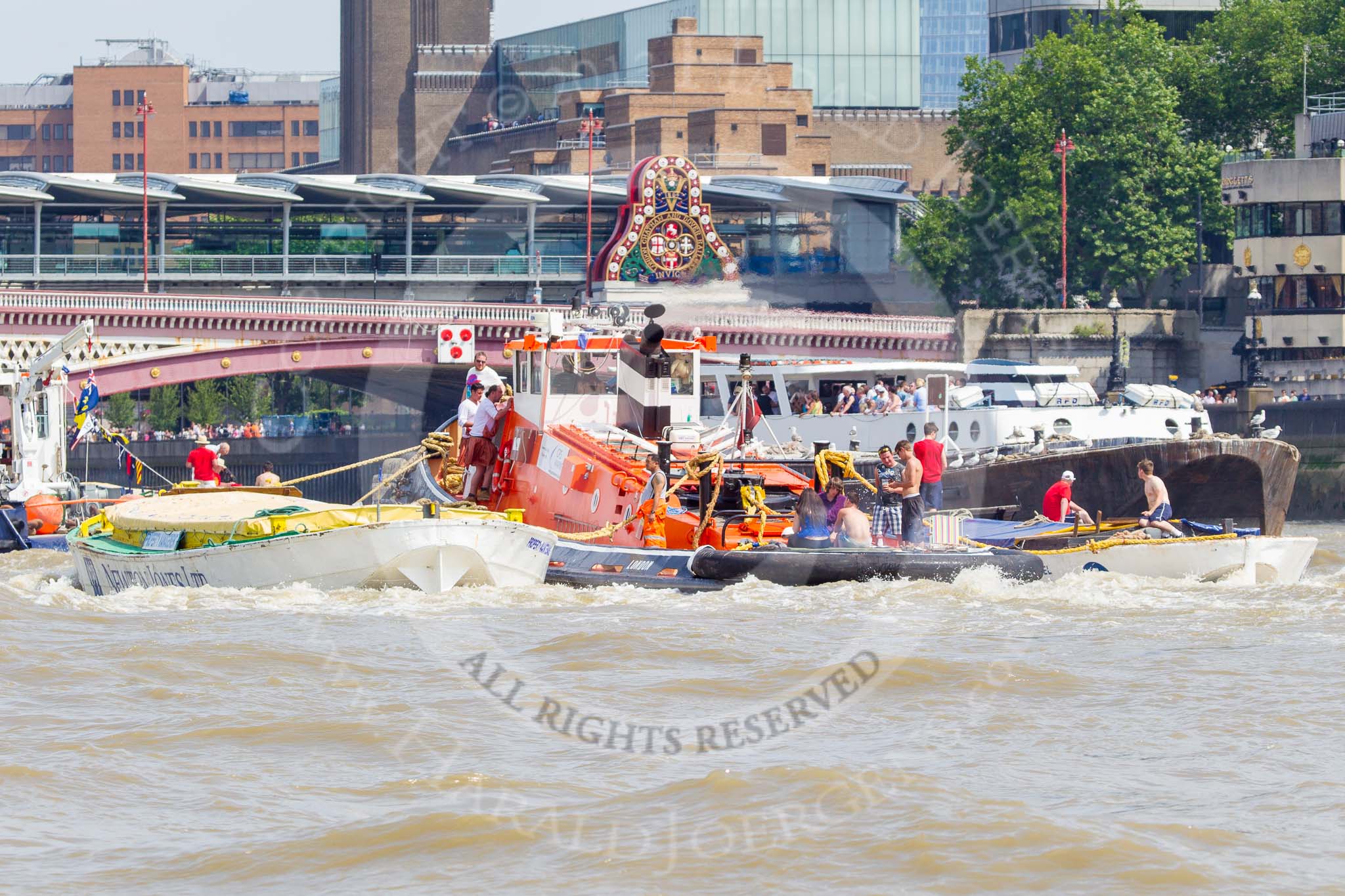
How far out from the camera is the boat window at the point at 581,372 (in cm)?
2850

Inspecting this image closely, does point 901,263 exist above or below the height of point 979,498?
above

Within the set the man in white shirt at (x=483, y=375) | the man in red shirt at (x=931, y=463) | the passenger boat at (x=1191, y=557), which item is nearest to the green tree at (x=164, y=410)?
the man in white shirt at (x=483, y=375)

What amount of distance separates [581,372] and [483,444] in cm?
169

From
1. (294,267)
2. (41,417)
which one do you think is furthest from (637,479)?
(294,267)

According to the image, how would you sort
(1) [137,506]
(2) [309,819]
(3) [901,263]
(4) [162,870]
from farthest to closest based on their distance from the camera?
(3) [901,263], (1) [137,506], (2) [309,819], (4) [162,870]

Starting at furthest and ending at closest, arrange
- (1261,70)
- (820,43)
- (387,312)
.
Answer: (820,43), (1261,70), (387,312)

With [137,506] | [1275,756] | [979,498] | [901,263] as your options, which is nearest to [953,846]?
[1275,756]

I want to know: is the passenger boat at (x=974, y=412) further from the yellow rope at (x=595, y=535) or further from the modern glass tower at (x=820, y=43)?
the modern glass tower at (x=820, y=43)

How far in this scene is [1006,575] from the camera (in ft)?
75.7

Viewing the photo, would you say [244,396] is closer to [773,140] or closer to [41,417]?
[773,140]

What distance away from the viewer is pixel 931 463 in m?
27.2

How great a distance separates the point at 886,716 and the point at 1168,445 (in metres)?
21.8

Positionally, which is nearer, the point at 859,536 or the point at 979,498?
the point at 859,536

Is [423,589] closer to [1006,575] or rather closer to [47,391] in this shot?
[1006,575]
